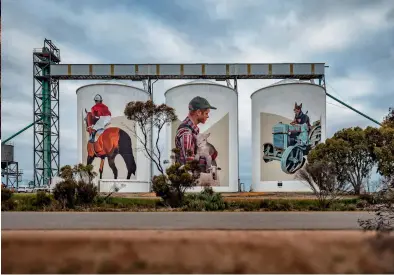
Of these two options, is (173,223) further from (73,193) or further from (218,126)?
(218,126)

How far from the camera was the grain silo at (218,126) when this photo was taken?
21.5 metres

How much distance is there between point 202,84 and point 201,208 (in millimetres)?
13707

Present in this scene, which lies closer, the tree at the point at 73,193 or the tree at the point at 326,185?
the tree at the point at 73,193

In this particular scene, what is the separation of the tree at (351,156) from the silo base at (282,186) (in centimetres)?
407

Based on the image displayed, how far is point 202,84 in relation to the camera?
71.4 ft

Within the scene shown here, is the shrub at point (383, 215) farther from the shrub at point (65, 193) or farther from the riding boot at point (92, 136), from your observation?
the riding boot at point (92, 136)

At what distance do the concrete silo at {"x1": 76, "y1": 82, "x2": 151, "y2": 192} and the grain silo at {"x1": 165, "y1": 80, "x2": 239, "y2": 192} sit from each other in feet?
7.87

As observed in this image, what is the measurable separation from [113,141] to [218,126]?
6.42 meters

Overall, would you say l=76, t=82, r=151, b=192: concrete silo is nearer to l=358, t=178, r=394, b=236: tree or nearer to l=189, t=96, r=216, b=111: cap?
l=189, t=96, r=216, b=111: cap

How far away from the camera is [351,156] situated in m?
14.9

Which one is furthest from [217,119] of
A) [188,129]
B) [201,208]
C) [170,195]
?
[201,208]

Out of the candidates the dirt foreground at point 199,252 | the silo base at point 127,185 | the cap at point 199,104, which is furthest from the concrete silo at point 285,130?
the dirt foreground at point 199,252

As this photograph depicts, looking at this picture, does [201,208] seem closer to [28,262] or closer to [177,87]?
[28,262]

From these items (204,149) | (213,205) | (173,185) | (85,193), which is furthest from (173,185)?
(204,149)
